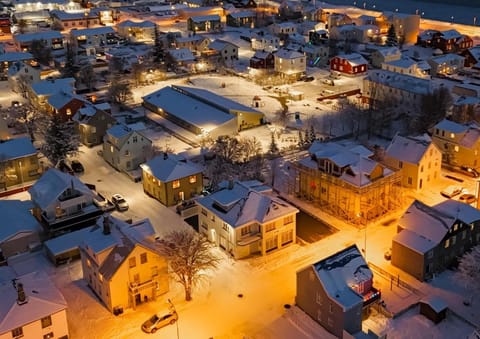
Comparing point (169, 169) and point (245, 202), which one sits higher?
point (245, 202)

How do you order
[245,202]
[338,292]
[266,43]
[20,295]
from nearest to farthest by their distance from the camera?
[20,295] < [338,292] < [245,202] < [266,43]

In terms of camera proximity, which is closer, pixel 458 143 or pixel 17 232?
pixel 17 232

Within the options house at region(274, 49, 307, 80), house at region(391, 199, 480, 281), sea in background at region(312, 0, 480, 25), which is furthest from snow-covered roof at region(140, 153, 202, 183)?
sea in background at region(312, 0, 480, 25)

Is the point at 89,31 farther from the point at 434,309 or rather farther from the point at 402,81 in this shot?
the point at 434,309

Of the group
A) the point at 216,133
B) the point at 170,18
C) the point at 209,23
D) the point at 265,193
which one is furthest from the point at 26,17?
the point at 265,193

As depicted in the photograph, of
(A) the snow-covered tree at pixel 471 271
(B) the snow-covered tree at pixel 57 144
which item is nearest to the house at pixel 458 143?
(A) the snow-covered tree at pixel 471 271

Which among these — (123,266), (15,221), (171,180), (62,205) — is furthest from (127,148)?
(123,266)
